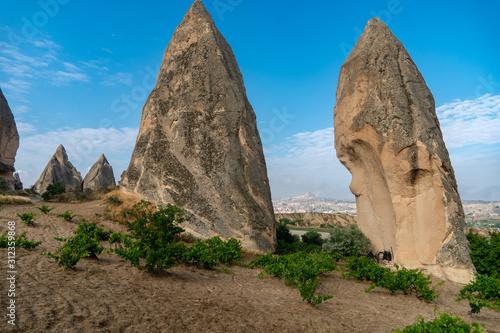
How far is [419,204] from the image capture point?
8.83m

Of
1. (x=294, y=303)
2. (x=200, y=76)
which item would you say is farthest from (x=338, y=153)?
(x=294, y=303)

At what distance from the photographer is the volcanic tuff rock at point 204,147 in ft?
35.0

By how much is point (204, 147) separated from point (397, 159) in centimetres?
662

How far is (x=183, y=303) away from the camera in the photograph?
4648 millimetres

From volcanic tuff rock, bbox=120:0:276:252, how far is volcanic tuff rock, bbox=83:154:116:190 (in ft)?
78.5

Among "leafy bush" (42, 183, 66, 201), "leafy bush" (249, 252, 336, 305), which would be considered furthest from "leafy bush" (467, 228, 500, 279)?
"leafy bush" (42, 183, 66, 201)

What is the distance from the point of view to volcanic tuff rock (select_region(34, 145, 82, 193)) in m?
32.4

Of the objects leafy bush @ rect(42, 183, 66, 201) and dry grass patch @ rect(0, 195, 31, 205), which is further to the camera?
leafy bush @ rect(42, 183, 66, 201)

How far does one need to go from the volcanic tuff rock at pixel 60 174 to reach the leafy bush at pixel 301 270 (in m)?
29.9

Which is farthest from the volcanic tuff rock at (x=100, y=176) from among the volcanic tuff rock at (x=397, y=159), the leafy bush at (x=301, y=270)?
the leafy bush at (x=301, y=270)

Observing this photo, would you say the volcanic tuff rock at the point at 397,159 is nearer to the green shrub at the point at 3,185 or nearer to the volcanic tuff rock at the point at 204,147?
the volcanic tuff rock at the point at 204,147

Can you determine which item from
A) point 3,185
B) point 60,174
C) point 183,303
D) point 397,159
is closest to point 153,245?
point 183,303

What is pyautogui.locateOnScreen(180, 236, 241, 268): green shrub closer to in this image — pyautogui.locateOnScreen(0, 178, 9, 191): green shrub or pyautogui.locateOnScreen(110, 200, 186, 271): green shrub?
pyautogui.locateOnScreen(110, 200, 186, 271): green shrub

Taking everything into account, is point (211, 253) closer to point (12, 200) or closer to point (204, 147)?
point (204, 147)
